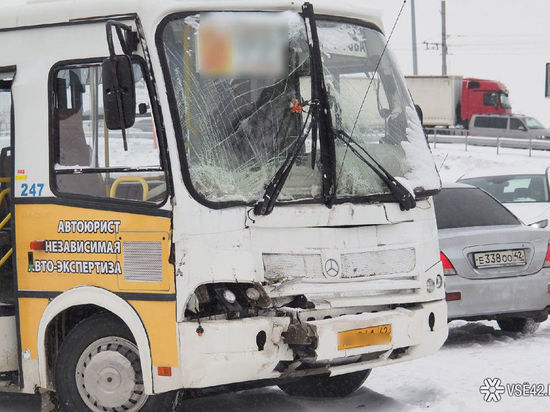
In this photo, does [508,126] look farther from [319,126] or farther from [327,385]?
[319,126]

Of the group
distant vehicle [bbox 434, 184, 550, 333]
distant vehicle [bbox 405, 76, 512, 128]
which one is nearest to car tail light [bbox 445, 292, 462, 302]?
distant vehicle [bbox 434, 184, 550, 333]

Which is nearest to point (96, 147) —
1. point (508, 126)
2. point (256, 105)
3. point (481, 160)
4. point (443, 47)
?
point (256, 105)

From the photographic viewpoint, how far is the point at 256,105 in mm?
7246

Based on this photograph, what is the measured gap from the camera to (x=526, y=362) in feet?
30.7

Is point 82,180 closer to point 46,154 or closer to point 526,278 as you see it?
point 46,154

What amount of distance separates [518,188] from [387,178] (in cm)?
951

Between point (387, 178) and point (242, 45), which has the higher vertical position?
point (242, 45)

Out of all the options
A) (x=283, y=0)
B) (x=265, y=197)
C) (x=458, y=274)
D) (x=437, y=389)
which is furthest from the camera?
(x=458, y=274)

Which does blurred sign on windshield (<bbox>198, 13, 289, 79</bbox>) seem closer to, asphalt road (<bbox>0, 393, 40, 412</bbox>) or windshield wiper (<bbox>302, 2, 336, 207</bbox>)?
windshield wiper (<bbox>302, 2, 336, 207</bbox>)

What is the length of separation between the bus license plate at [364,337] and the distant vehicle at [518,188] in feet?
28.6

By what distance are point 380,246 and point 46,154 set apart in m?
2.28

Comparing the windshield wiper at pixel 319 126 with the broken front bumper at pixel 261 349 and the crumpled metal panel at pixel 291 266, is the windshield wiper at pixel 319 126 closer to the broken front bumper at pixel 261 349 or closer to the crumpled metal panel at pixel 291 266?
the crumpled metal panel at pixel 291 266

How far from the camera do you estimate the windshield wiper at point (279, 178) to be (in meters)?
6.93

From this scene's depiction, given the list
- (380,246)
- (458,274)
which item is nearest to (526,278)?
(458,274)
